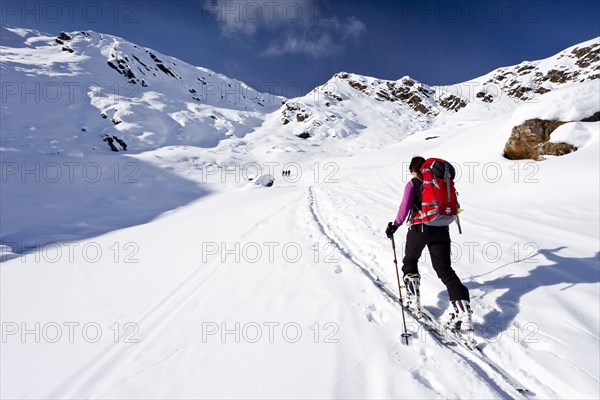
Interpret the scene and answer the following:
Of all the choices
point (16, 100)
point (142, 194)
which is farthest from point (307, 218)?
point (16, 100)

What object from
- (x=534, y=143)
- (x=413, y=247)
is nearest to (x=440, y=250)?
(x=413, y=247)

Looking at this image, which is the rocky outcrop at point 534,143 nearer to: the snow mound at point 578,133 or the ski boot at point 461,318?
the snow mound at point 578,133

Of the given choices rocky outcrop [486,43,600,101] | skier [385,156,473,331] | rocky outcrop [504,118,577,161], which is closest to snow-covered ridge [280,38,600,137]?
rocky outcrop [486,43,600,101]

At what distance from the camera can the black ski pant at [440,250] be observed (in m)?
3.42

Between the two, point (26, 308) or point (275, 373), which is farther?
point (26, 308)

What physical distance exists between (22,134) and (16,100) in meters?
14.4

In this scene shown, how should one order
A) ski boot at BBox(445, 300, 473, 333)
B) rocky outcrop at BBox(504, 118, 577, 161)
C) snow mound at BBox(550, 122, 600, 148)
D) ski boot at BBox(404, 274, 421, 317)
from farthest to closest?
rocky outcrop at BBox(504, 118, 577, 161), snow mound at BBox(550, 122, 600, 148), ski boot at BBox(404, 274, 421, 317), ski boot at BBox(445, 300, 473, 333)

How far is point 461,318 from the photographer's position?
130 inches

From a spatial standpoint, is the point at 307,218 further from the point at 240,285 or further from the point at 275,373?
the point at 275,373

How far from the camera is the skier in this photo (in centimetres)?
335

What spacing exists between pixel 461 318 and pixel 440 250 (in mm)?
823

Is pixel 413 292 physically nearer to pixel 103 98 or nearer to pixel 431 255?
pixel 431 255

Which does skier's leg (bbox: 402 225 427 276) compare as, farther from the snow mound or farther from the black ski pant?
the snow mound

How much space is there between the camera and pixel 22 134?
116 feet
